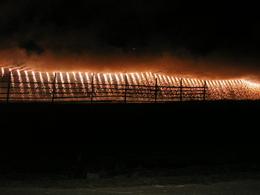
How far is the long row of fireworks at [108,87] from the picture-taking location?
31391mm

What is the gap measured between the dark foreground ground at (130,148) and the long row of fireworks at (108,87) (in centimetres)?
618

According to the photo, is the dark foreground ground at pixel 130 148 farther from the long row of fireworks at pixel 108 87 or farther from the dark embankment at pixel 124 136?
the long row of fireworks at pixel 108 87

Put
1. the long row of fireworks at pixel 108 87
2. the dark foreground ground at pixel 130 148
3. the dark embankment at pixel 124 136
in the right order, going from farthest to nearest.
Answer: the long row of fireworks at pixel 108 87, the dark embankment at pixel 124 136, the dark foreground ground at pixel 130 148

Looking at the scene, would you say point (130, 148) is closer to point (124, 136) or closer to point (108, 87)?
point (124, 136)

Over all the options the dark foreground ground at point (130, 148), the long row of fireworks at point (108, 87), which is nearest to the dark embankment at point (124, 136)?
the dark foreground ground at point (130, 148)

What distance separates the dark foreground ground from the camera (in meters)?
9.57

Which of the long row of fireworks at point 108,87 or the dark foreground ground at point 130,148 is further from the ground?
the long row of fireworks at point 108,87

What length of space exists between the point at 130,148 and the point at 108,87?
71.6ft

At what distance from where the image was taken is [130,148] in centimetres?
1731

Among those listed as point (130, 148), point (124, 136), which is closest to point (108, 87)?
point (124, 136)

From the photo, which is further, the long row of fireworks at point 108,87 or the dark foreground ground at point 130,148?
the long row of fireworks at point 108,87

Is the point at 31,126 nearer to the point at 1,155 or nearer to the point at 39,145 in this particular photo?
the point at 39,145

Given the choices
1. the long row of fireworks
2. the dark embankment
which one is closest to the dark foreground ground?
the dark embankment

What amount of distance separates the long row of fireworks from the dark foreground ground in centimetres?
618
